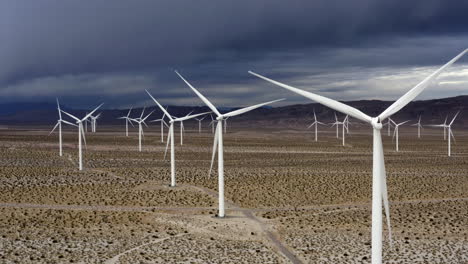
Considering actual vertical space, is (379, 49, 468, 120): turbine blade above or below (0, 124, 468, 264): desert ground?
above

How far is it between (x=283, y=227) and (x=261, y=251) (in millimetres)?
4101

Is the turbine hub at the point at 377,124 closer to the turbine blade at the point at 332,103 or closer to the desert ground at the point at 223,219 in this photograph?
the turbine blade at the point at 332,103

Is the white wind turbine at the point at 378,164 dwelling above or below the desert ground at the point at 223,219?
above

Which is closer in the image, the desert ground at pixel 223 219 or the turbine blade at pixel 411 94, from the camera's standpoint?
the turbine blade at pixel 411 94

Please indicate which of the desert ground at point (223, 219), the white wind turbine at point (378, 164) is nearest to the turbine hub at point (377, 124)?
the white wind turbine at point (378, 164)

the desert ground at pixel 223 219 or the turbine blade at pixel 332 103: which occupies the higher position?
the turbine blade at pixel 332 103

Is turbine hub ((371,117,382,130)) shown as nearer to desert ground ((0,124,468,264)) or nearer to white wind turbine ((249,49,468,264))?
white wind turbine ((249,49,468,264))

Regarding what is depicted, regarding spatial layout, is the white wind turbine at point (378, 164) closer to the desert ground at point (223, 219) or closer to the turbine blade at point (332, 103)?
the turbine blade at point (332, 103)

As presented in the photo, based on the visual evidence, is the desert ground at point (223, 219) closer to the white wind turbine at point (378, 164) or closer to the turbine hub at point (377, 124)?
the white wind turbine at point (378, 164)

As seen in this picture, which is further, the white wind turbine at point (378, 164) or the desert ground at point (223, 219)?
the desert ground at point (223, 219)

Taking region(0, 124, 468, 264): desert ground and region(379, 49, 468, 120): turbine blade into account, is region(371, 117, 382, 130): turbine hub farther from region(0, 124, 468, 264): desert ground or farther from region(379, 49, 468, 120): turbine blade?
region(0, 124, 468, 264): desert ground

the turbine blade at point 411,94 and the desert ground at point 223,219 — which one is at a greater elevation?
the turbine blade at point 411,94

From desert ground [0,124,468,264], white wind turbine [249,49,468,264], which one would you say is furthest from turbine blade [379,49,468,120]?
desert ground [0,124,468,264]

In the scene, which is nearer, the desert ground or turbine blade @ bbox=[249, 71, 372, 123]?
turbine blade @ bbox=[249, 71, 372, 123]
